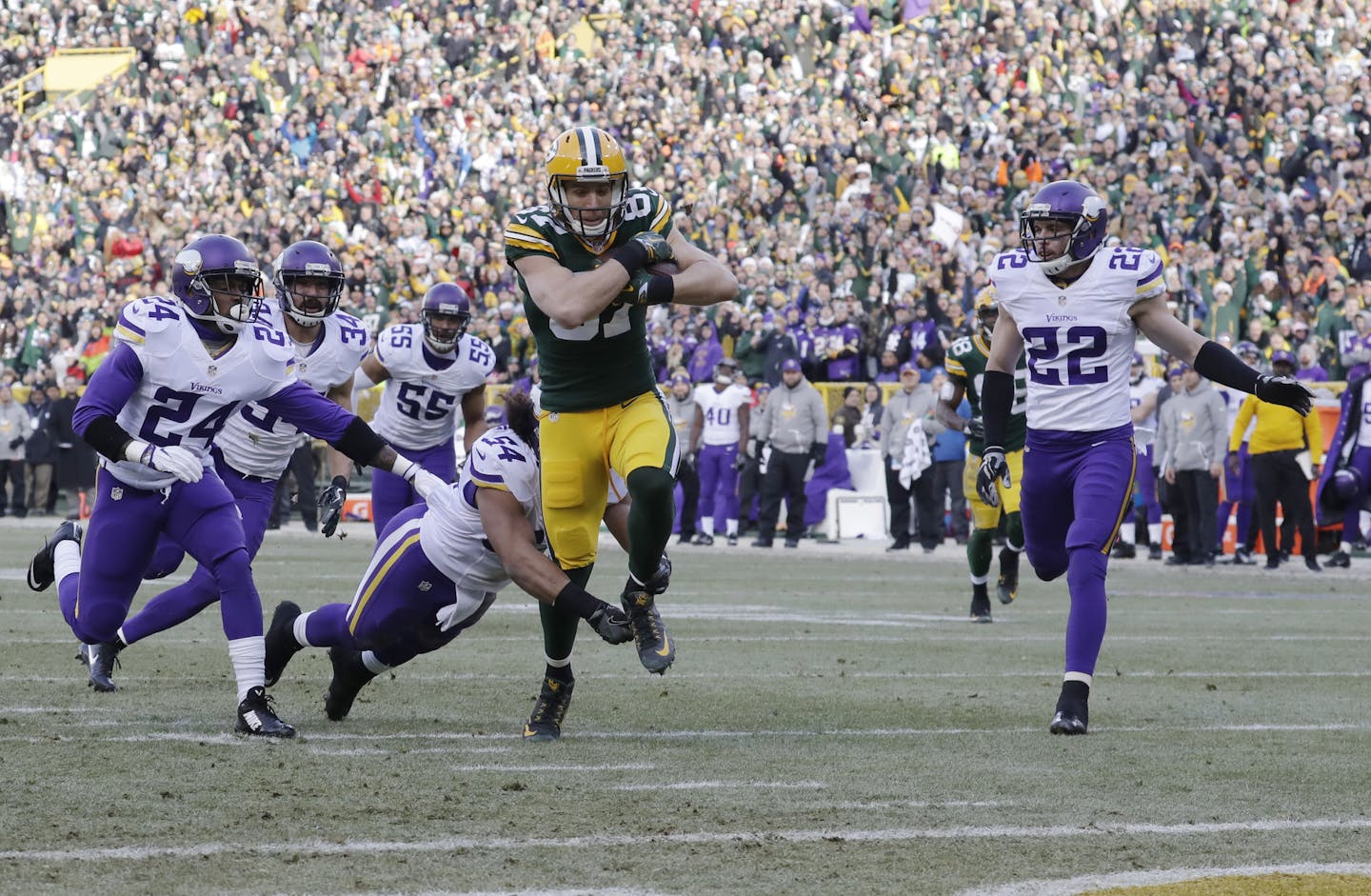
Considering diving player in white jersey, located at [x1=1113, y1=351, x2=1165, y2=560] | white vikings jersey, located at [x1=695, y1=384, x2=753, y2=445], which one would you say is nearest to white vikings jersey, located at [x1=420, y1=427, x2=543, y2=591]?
diving player in white jersey, located at [x1=1113, y1=351, x2=1165, y2=560]

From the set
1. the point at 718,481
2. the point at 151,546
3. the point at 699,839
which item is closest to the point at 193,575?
the point at 151,546

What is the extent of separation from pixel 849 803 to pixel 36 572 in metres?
4.07

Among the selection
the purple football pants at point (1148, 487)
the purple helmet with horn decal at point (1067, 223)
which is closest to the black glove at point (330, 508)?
the purple helmet with horn decal at point (1067, 223)

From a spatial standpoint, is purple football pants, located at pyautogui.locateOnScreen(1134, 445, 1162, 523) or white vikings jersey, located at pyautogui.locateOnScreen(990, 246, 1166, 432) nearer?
white vikings jersey, located at pyautogui.locateOnScreen(990, 246, 1166, 432)

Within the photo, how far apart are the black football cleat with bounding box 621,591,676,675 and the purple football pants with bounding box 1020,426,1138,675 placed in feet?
4.49

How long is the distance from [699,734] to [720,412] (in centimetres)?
1243

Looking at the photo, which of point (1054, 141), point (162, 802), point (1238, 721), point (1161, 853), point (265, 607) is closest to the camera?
point (1161, 853)

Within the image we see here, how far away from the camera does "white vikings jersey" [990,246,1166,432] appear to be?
21.4 feet

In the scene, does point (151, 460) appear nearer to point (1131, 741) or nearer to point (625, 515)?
point (625, 515)

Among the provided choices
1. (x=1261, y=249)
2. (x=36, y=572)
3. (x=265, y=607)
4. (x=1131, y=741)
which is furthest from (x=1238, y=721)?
(x=1261, y=249)

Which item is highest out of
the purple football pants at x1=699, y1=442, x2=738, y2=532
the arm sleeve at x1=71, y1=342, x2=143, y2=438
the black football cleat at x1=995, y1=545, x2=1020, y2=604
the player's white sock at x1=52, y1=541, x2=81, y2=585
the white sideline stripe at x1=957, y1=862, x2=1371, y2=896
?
the arm sleeve at x1=71, y1=342, x2=143, y2=438

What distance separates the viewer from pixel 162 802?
4.39 m

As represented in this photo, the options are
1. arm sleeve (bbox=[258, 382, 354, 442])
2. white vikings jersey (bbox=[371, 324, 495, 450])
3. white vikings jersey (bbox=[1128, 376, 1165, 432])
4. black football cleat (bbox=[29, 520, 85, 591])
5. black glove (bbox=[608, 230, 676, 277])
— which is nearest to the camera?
black glove (bbox=[608, 230, 676, 277])

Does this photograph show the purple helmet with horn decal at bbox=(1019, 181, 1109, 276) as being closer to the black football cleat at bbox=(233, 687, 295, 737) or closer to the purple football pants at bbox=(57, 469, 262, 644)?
the purple football pants at bbox=(57, 469, 262, 644)
